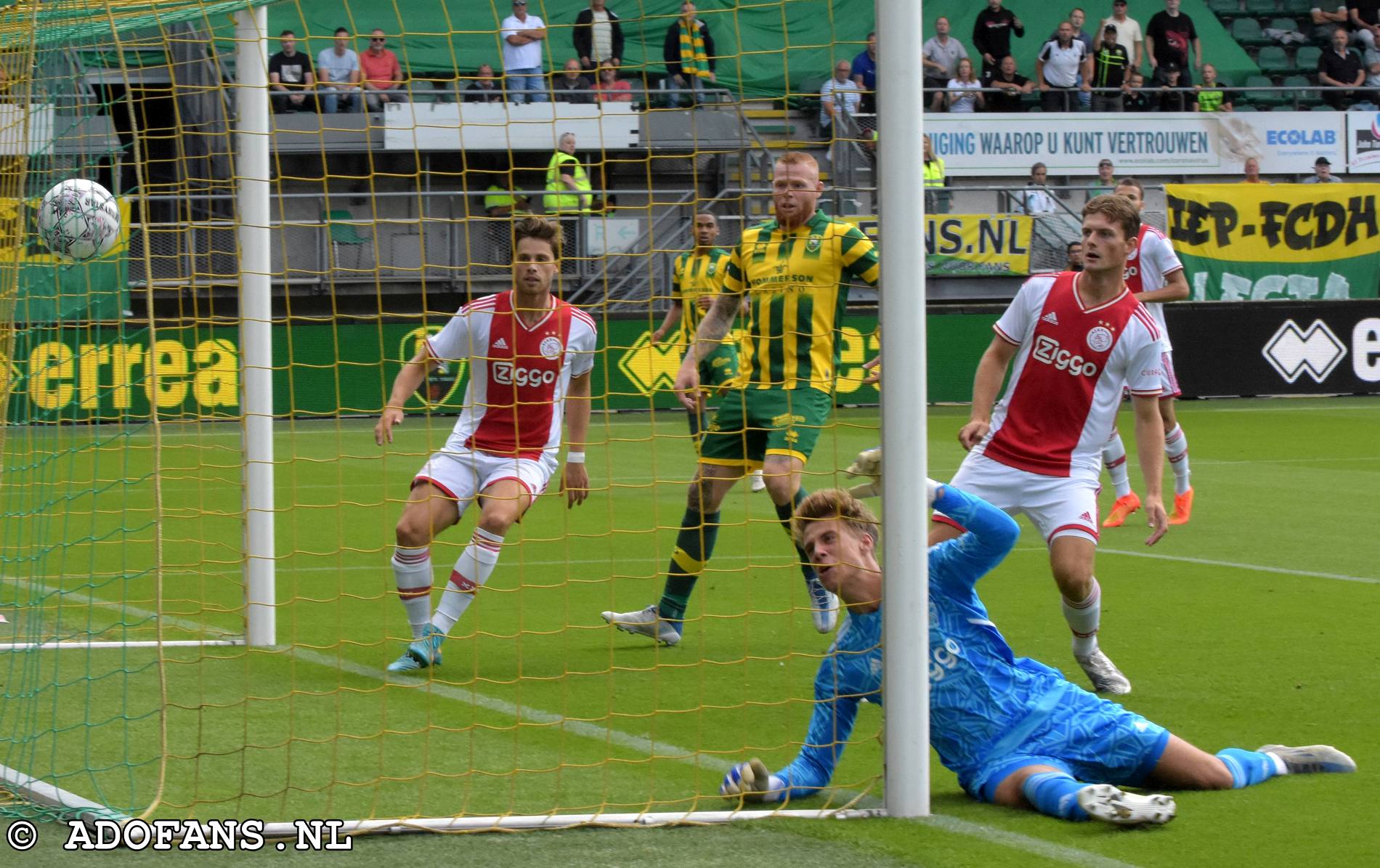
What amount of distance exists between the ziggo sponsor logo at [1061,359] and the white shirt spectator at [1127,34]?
20.9m

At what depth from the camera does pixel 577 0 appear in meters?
23.2

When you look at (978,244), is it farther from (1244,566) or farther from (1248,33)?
(1244,566)

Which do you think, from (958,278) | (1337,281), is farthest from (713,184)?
(1337,281)

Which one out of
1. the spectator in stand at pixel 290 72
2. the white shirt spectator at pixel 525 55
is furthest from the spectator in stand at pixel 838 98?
the spectator in stand at pixel 290 72

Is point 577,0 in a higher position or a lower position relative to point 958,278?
higher

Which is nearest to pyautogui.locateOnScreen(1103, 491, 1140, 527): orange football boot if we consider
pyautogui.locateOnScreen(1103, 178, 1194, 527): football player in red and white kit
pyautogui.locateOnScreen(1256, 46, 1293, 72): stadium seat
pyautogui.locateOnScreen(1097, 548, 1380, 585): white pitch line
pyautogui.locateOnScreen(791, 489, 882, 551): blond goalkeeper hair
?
pyautogui.locateOnScreen(1103, 178, 1194, 527): football player in red and white kit

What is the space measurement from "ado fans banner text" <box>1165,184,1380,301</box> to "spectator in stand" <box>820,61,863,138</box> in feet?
19.0

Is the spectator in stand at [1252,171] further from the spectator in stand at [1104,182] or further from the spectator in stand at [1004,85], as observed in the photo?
the spectator in stand at [1004,85]

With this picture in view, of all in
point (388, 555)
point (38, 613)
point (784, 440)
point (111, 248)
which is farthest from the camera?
point (388, 555)

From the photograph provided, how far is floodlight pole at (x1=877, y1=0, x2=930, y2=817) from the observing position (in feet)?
14.8

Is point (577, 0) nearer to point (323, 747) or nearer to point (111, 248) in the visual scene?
point (111, 248)

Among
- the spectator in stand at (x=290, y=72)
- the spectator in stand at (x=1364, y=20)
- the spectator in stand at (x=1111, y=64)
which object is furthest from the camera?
the spectator in stand at (x=1364, y=20)

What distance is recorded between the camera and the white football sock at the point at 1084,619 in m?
6.21

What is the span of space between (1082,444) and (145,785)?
346 centimetres
